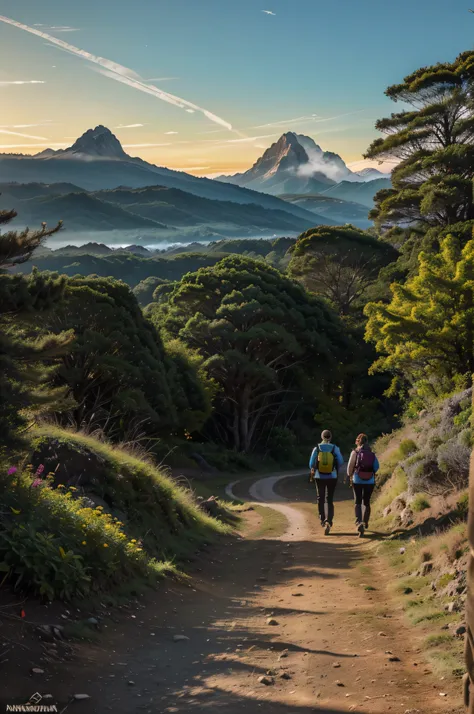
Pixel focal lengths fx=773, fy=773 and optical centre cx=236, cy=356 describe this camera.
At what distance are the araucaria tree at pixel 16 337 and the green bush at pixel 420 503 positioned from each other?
6285 mm

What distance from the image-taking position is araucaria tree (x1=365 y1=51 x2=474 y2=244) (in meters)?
37.5

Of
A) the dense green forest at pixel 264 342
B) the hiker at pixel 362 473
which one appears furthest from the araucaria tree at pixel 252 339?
the hiker at pixel 362 473

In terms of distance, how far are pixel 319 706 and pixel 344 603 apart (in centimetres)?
347

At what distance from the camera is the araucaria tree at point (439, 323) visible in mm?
22547

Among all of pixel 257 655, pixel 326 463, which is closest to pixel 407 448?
pixel 326 463

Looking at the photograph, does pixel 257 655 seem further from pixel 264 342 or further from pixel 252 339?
pixel 264 342

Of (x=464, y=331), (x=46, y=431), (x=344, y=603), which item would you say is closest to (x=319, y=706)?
(x=344, y=603)

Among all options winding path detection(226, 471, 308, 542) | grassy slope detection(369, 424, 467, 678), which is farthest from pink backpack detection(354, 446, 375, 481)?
winding path detection(226, 471, 308, 542)

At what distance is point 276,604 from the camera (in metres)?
9.23

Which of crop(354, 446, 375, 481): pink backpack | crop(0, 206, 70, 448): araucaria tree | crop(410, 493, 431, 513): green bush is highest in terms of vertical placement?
crop(0, 206, 70, 448): araucaria tree

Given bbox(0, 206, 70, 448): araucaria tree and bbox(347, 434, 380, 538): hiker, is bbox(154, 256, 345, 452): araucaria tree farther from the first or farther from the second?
bbox(0, 206, 70, 448): araucaria tree

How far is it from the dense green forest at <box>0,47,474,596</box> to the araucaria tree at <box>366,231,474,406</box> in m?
0.05

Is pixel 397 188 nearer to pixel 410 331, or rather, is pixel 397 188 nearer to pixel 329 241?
pixel 329 241

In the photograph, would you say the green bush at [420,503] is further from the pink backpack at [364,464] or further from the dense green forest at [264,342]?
the dense green forest at [264,342]
